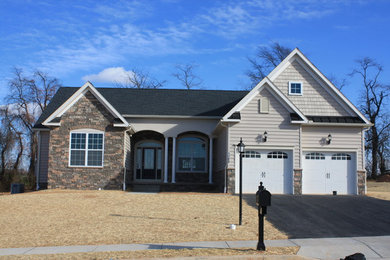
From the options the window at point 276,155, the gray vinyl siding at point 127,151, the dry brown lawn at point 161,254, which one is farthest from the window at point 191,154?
the dry brown lawn at point 161,254

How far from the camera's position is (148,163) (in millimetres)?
Result: 26250

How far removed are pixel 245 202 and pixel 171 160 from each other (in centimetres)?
856

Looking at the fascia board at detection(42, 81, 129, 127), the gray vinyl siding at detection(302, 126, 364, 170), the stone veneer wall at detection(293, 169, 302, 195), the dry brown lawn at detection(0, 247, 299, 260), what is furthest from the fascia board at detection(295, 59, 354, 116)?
the dry brown lawn at detection(0, 247, 299, 260)

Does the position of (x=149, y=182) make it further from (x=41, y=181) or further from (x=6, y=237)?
(x=6, y=237)

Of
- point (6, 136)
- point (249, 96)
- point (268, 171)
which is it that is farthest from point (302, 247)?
point (6, 136)

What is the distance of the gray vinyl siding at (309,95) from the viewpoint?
22422 mm

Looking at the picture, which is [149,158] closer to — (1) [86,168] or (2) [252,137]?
(1) [86,168]

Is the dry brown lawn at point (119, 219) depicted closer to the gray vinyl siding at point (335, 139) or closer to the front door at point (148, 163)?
the gray vinyl siding at point (335, 139)

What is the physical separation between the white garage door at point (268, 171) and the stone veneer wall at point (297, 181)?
0.64ft

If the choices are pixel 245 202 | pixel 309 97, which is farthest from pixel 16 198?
pixel 309 97

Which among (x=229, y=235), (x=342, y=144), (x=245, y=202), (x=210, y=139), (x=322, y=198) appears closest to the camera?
(x=229, y=235)

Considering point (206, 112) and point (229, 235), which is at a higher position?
point (206, 112)

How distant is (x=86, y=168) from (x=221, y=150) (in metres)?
7.12

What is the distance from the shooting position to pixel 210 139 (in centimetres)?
2433
